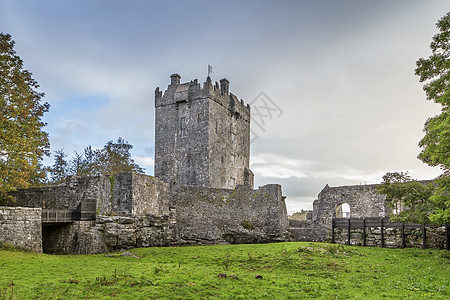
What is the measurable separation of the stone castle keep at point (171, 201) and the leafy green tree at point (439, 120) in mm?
14811

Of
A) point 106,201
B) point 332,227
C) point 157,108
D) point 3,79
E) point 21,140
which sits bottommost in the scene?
point 332,227

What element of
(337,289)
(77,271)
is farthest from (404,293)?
(77,271)

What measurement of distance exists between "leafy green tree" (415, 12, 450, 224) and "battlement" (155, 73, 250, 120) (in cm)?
3097

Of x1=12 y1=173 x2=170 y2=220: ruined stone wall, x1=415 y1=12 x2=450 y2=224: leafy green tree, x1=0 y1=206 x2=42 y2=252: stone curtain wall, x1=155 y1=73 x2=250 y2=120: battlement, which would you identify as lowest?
x1=0 y1=206 x2=42 y2=252: stone curtain wall

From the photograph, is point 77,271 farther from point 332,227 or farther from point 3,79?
point 332,227

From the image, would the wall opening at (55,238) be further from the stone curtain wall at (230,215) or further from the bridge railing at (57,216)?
the stone curtain wall at (230,215)

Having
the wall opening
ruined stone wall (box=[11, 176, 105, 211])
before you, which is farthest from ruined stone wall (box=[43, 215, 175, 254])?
ruined stone wall (box=[11, 176, 105, 211])

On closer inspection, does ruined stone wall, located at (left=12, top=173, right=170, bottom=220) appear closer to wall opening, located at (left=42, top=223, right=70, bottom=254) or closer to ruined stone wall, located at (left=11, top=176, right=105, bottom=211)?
ruined stone wall, located at (left=11, top=176, right=105, bottom=211)

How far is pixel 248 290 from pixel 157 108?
40.9 m

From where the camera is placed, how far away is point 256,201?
100.0 feet

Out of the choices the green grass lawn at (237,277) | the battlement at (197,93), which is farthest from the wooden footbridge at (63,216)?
the battlement at (197,93)

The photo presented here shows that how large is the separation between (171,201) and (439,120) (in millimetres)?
18306

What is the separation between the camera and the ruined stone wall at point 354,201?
30.1m

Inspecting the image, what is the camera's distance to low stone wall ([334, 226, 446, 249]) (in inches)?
911
